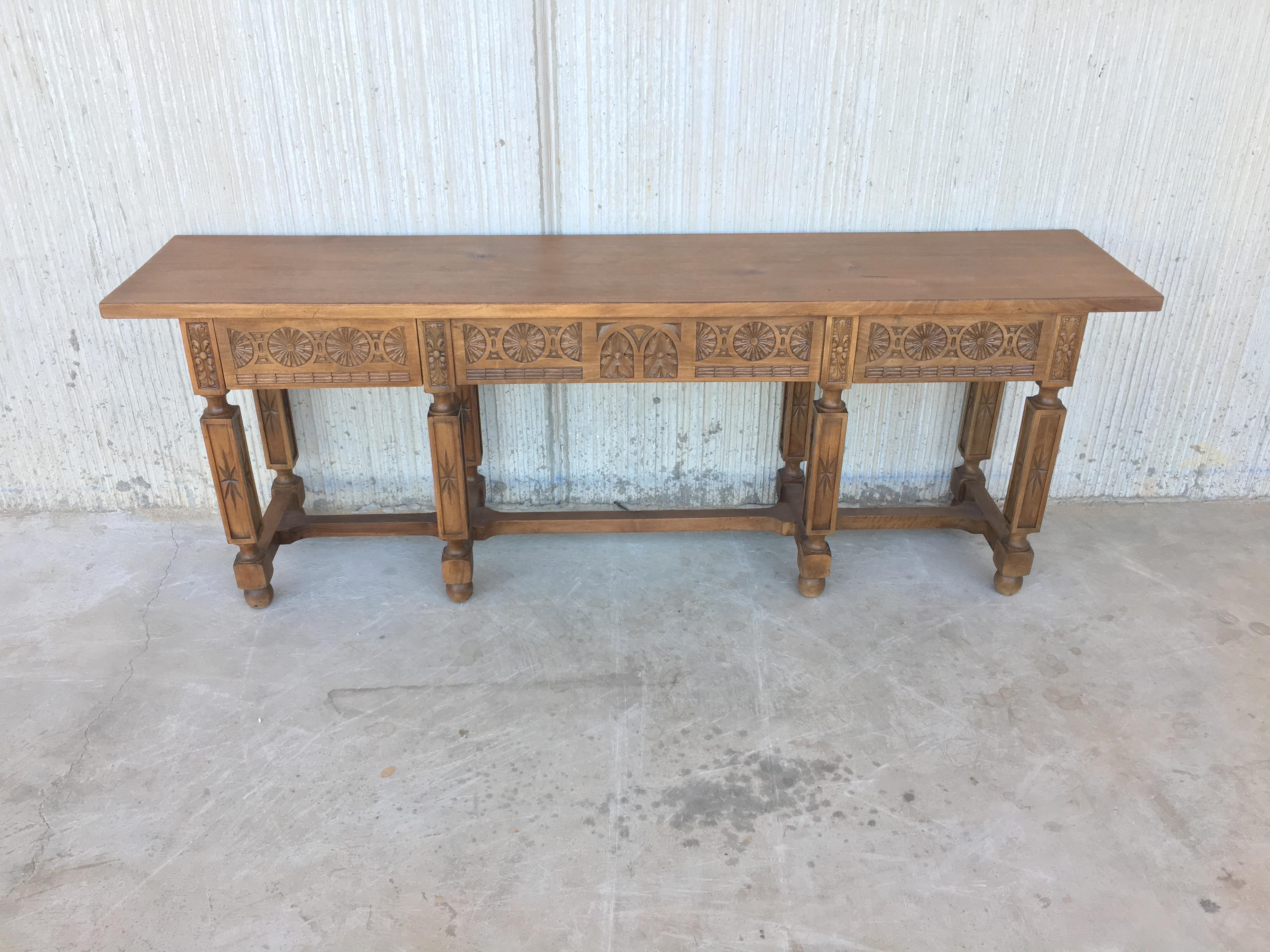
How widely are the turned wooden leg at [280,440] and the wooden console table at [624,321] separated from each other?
16cm

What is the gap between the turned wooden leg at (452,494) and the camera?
8.36 feet

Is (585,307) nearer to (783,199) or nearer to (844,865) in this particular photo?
(783,199)

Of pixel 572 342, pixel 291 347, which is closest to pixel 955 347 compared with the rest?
pixel 572 342

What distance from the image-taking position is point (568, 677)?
2523 mm

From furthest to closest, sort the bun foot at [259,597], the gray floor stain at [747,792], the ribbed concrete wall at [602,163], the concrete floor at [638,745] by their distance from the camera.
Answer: the bun foot at [259,597] → the ribbed concrete wall at [602,163] → the gray floor stain at [747,792] → the concrete floor at [638,745]

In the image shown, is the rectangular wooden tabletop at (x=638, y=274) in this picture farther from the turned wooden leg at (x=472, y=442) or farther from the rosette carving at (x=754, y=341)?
the turned wooden leg at (x=472, y=442)

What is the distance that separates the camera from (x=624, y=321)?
2.39 m

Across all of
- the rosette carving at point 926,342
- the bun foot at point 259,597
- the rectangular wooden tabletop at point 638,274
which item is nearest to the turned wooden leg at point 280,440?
the bun foot at point 259,597

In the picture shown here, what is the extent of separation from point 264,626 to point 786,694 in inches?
58.6

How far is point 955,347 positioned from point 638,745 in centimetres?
129

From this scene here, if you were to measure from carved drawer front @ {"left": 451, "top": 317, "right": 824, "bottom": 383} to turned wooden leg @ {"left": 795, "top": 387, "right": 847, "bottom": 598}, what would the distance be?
0.44 feet

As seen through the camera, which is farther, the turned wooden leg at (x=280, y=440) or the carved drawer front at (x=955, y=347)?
the turned wooden leg at (x=280, y=440)

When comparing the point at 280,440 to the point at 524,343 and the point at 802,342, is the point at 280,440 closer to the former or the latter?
the point at 524,343

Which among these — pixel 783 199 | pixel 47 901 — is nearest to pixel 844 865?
pixel 47 901
